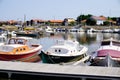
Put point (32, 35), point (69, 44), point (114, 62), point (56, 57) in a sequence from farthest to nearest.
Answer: point (32, 35) → point (69, 44) → point (56, 57) → point (114, 62)

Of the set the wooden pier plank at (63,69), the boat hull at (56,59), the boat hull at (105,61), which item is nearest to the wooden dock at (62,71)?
the wooden pier plank at (63,69)

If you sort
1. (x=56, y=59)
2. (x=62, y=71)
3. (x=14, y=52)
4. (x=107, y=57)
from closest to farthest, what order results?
(x=62, y=71), (x=107, y=57), (x=56, y=59), (x=14, y=52)

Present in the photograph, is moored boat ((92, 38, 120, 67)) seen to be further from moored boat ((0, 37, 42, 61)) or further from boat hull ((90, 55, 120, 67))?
moored boat ((0, 37, 42, 61))

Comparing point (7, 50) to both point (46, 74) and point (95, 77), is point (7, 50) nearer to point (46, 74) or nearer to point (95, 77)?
point (46, 74)

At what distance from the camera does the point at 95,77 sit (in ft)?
58.5

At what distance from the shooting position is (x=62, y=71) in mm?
18750

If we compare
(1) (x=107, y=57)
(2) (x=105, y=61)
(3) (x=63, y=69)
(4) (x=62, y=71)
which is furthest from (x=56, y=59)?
(4) (x=62, y=71)

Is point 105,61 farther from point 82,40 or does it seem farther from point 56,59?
point 82,40

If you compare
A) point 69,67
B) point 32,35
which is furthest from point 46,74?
point 32,35

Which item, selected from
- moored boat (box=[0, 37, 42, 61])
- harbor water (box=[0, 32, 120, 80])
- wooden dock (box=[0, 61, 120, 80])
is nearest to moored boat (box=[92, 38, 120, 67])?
Result: wooden dock (box=[0, 61, 120, 80])

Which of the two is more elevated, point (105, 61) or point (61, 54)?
point (61, 54)

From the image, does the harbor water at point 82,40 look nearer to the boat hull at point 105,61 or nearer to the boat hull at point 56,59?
the boat hull at point 56,59

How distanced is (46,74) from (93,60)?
6.19 m

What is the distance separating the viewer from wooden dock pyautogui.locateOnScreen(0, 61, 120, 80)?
17.9 meters
